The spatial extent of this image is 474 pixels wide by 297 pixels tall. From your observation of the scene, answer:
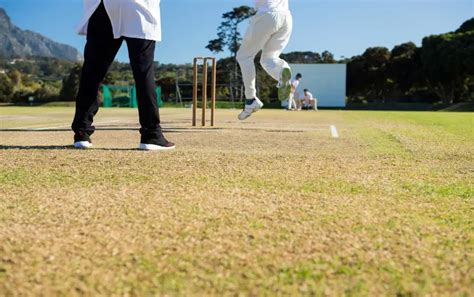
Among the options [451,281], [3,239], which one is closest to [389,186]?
[451,281]

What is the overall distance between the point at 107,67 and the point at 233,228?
3088mm

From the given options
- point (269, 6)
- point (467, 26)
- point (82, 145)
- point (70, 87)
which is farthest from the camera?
point (467, 26)

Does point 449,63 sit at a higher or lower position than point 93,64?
higher

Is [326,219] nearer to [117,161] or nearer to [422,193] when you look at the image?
[422,193]

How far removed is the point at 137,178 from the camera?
2.73 meters

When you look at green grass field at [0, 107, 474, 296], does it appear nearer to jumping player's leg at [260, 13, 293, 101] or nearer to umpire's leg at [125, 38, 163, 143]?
umpire's leg at [125, 38, 163, 143]

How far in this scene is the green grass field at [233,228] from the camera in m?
1.27

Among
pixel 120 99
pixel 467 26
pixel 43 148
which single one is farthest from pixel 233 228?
pixel 467 26

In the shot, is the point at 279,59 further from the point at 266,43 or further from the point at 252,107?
the point at 252,107

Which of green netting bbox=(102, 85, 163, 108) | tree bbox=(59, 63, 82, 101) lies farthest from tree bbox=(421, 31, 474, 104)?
tree bbox=(59, 63, 82, 101)

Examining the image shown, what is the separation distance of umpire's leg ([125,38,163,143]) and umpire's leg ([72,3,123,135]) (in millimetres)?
240

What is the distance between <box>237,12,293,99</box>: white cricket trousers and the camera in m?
6.41

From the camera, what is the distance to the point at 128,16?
13.5 ft

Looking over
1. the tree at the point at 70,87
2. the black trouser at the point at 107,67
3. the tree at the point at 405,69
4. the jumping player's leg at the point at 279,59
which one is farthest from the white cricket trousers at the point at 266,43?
the tree at the point at 405,69
